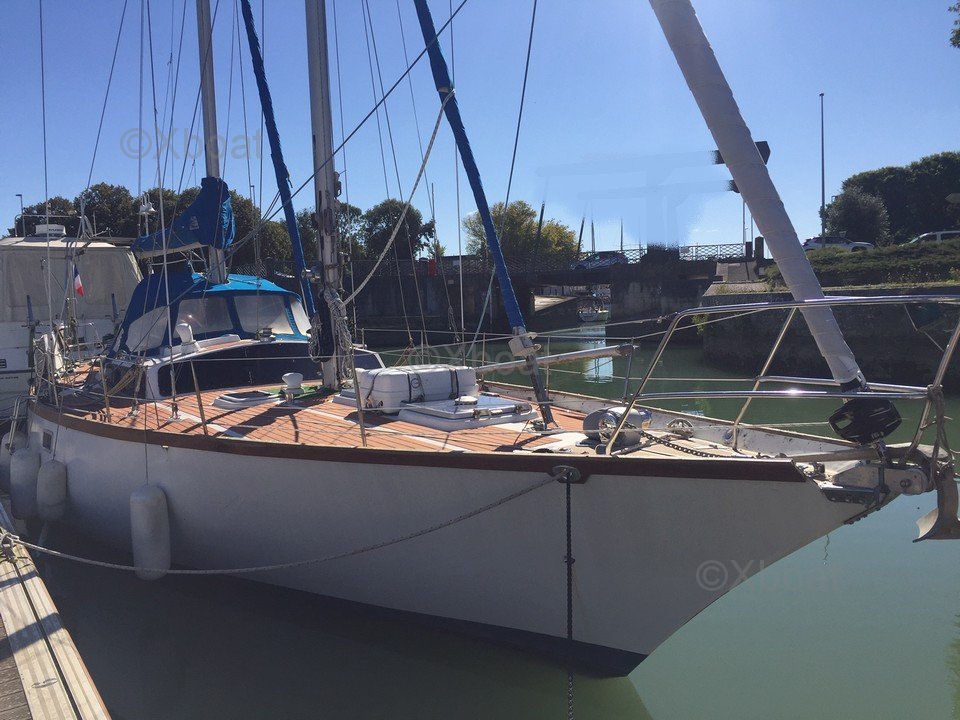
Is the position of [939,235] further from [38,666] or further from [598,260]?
[38,666]

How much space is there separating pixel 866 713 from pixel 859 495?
6.23 feet

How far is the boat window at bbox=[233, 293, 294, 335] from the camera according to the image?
32.1 ft

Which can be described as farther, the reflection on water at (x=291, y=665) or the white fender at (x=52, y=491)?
the white fender at (x=52, y=491)

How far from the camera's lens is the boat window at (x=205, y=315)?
945cm

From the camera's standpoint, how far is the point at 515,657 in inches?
230

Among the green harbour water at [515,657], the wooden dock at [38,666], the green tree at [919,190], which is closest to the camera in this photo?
the wooden dock at [38,666]

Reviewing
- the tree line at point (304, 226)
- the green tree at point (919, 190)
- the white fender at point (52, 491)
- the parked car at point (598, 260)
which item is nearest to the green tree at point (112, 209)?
the tree line at point (304, 226)

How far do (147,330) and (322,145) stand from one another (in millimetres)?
3659

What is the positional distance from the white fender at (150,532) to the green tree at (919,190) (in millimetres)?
51809

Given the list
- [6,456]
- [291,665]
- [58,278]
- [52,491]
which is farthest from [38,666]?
[58,278]

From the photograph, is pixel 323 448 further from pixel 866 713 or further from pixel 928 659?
pixel 928 659

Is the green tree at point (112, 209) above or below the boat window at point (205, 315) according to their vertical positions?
above

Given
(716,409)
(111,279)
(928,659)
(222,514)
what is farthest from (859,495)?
(111,279)

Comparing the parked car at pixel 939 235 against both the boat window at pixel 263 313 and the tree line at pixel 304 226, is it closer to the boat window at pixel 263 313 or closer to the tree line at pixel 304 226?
the tree line at pixel 304 226
